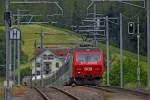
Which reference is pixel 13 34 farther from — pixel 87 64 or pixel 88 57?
pixel 88 57

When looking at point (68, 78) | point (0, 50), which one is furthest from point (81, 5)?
point (68, 78)

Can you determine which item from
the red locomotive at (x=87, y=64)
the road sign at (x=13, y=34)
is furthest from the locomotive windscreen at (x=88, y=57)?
the road sign at (x=13, y=34)

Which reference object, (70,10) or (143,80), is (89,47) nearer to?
(143,80)

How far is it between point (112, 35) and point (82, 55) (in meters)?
67.9

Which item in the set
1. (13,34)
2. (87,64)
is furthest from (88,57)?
(13,34)

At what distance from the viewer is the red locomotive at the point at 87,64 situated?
1881 inches

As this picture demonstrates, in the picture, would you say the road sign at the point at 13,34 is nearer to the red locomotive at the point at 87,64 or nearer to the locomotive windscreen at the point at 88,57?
the red locomotive at the point at 87,64

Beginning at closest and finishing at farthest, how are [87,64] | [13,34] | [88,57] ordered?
[13,34], [87,64], [88,57]

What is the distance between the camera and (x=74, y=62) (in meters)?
47.8

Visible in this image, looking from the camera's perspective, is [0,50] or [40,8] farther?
[40,8]

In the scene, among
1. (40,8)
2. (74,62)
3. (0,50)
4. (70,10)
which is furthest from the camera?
(70,10)

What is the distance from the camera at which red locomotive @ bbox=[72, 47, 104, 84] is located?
47781 millimetres

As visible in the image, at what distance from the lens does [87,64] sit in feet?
158

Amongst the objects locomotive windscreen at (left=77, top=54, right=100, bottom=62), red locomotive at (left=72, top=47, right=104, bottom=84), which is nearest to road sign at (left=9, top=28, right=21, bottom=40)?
red locomotive at (left=72, top=47, right=104, bottom=84)
